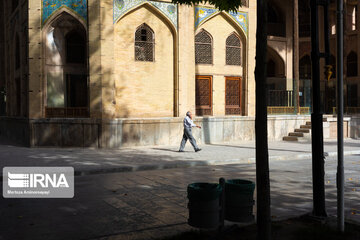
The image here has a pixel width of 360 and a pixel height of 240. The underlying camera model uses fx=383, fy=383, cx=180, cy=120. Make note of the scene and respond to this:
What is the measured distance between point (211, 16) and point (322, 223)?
14.0m

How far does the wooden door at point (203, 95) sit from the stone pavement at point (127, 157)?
330 cm

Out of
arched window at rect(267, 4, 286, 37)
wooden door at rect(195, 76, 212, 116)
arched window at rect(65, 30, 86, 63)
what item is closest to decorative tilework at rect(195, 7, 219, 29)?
wooden door at rect(195, 76, 212, 116)

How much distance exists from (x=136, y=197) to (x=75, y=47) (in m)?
12.1

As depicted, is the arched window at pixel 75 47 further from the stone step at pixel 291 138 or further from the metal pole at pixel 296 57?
the metal pole at pixel 296 57

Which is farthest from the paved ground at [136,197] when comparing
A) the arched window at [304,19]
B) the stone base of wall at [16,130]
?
the arched window at [304,19]

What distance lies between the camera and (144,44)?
648 inches

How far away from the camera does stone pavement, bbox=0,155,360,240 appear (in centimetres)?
519

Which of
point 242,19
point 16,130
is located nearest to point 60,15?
point 16,130

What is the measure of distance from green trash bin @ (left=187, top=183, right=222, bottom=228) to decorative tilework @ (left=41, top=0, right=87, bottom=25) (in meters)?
12.6

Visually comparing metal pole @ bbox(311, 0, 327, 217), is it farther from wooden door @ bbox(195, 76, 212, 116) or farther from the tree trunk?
wooden door @ bbox(195, 76, 212, 116)

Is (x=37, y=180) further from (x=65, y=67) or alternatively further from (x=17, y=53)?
(x=17, y=53)

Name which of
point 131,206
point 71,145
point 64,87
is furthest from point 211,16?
point 131,206

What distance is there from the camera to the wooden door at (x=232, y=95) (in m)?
18.7

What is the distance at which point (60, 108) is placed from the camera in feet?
51.7
